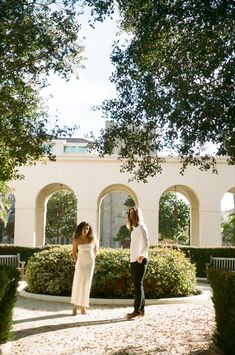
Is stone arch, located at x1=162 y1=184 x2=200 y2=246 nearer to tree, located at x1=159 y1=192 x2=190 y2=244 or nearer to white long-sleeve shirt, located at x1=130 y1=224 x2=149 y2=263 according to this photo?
white long-sleeve shirt, located at x1=130 y1=224 x2=149 y2=263

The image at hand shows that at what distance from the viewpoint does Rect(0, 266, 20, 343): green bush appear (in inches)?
228

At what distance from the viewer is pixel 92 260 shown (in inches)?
344

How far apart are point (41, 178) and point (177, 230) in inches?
1052

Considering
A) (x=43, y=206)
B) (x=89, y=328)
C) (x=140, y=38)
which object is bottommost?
(x=89, y=328)

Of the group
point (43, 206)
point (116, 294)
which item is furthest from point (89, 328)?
point (43, 206)

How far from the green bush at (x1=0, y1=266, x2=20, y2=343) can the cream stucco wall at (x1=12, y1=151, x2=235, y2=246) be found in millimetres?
16851

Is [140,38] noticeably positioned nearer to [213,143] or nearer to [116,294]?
[213,143]

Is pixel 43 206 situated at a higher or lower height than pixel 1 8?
lower

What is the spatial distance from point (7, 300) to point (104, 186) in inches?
686

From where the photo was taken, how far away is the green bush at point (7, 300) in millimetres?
5785

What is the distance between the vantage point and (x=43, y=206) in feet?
86.5

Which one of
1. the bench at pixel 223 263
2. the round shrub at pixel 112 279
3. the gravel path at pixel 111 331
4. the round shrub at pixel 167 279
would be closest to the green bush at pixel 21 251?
the bench at pixel 223 263

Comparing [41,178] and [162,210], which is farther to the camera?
[162,210]

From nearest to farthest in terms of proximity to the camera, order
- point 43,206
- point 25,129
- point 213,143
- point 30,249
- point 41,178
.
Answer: point 213,143, point 25,129, point 30,249, point 41,178, point 43,206
